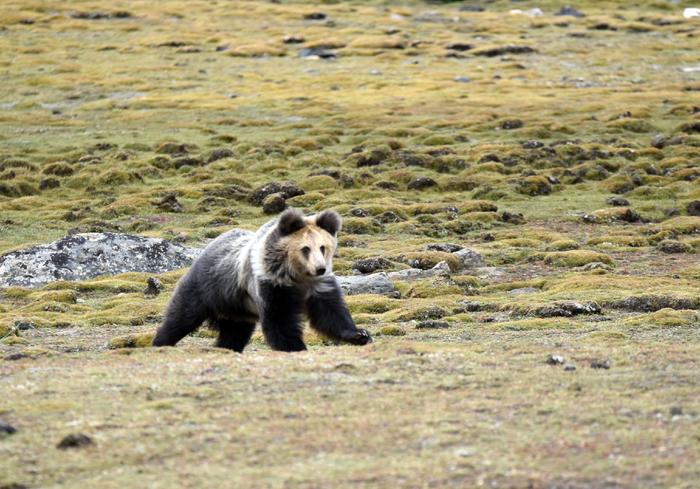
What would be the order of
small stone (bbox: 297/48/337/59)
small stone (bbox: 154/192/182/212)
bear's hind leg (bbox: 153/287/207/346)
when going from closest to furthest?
1. bear's hind leg (bbox: 153/287/207/346)
2. small stone (bbox: 154/192/182/212)
3. small stone (bbox: 297/48/337/59)

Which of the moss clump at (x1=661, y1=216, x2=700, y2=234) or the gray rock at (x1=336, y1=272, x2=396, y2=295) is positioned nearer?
the gray rock at (x1=336, y1=272, x2=396, y2=295)

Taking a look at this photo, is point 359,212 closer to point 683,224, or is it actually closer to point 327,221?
point 683,224

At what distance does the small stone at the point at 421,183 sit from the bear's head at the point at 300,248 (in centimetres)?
3357

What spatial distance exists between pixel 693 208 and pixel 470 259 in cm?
1404

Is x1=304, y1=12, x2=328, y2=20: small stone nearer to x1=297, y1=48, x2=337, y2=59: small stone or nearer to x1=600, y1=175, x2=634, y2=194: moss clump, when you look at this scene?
x1=297, y1=48, x2=337, y2=59: small stone

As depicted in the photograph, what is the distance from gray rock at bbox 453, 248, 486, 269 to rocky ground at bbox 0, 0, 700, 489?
33 centimetres

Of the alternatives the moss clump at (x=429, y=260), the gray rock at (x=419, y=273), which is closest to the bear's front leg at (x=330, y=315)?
the gray rock at (x=419, y=273)

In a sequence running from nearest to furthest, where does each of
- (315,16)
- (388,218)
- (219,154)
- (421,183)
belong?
(388,218) < (421,183) < (219,154) < (315,16)

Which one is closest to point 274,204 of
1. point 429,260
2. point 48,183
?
point 48,183

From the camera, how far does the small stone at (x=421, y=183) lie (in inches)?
2007

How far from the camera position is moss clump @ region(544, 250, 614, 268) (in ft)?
110

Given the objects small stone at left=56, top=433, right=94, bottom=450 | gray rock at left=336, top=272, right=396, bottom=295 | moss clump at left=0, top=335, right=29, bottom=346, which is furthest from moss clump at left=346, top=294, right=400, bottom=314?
small stone at left=56, top=433, right=94, bottom=450

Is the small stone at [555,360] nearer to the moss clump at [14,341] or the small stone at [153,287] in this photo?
the moss clump at [14,341]

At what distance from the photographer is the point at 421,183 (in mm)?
51062
